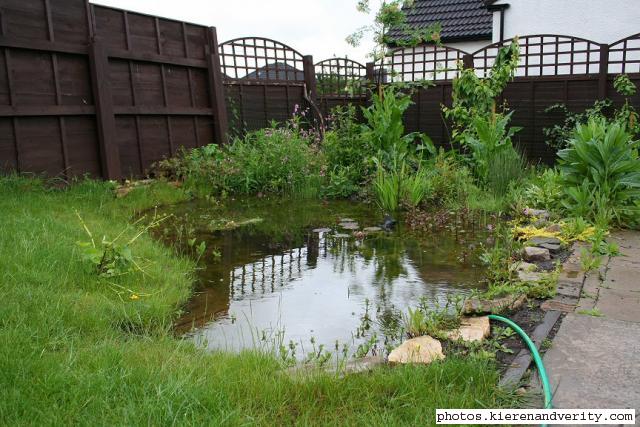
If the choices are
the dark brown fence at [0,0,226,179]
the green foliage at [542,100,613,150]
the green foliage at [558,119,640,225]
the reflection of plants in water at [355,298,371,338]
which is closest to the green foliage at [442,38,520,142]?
the green foliage at [542,100,613,150]

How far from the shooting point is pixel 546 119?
920 cm

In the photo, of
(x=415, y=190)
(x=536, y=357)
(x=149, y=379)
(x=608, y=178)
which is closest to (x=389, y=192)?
(x=415, y=190)

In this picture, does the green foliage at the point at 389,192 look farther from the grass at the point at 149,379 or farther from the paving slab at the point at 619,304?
the grass at the point at 149,379

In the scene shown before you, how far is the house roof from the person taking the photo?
56.2 feet

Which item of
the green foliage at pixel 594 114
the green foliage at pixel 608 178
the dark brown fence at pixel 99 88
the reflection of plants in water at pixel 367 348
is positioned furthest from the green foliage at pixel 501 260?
the dark brown fence at pixel 99 88

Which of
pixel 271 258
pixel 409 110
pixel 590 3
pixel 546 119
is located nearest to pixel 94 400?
pixel 271 258

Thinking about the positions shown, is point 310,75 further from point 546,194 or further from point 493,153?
point 546,194

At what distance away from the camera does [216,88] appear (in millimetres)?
8617

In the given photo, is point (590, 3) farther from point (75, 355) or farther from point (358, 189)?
point (75, 355)

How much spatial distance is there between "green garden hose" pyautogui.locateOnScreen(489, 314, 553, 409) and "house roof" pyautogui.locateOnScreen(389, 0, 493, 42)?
1559 centimetres

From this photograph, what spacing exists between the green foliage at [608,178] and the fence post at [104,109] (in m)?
5.11

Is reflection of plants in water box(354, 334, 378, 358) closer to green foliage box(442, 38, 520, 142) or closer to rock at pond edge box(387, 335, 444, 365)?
rock at pond edge box(387, 335, 444, 365)

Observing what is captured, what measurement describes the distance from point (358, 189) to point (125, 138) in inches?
120

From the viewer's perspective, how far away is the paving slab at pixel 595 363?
204 cm
